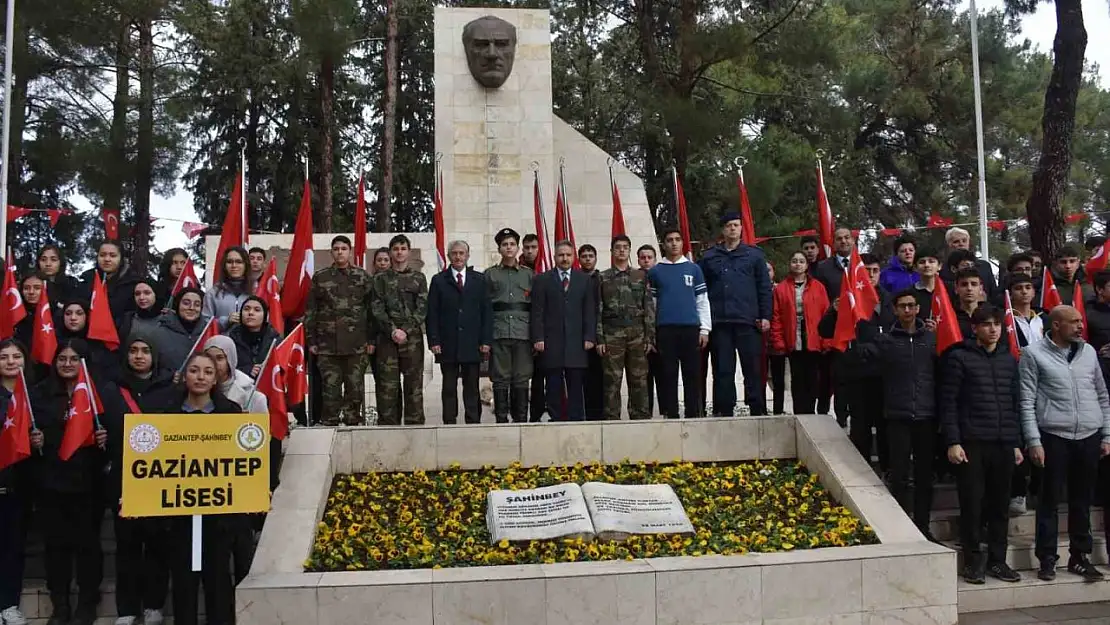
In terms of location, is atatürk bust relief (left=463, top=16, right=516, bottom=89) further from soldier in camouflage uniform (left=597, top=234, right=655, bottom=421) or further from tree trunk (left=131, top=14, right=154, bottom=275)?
tree trunk (left=131, top=14, right=154, bottom=275)

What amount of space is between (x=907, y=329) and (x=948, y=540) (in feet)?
4.79

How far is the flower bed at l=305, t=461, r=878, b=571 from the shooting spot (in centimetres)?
502

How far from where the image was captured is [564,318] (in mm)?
6855

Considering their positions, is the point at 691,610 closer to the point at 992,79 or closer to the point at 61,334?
the point at 61,334

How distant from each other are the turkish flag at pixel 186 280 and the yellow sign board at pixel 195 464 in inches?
89.6

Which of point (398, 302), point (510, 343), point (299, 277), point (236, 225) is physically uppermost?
point (236, 225)

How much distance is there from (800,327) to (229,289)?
445 centimetres

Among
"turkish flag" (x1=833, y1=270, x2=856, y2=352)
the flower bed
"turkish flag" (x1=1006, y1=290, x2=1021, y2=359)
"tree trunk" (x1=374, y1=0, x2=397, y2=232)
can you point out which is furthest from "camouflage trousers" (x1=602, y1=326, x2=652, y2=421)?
"tree trunk" (x1=374, y1=0, x2=397, y2=232)

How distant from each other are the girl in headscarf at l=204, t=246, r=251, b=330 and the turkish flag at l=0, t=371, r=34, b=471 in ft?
5.32

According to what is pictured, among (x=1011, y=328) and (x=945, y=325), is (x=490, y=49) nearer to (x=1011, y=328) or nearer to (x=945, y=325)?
(x=1011, y=328)

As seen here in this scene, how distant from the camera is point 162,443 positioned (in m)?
4.24

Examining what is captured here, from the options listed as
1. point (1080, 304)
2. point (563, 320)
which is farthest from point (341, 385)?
point (1080, 304)

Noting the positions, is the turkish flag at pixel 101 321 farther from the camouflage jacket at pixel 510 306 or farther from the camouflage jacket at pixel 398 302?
the camouflage jacket at pixel 510 306

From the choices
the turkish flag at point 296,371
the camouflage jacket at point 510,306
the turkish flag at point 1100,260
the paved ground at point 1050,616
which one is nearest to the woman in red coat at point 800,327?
the camouflage jacket at point 510,306
